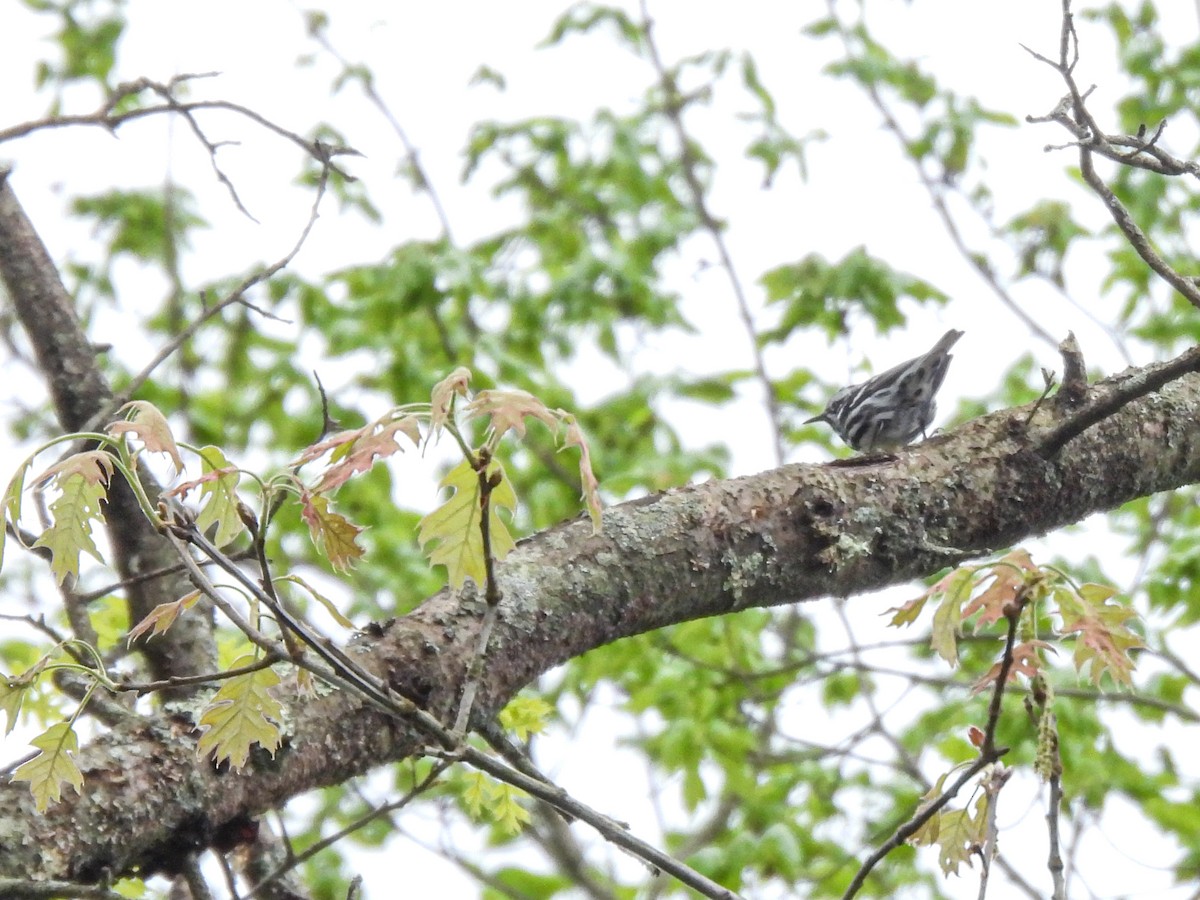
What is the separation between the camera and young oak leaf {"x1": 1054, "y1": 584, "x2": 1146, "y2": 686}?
6.40ft

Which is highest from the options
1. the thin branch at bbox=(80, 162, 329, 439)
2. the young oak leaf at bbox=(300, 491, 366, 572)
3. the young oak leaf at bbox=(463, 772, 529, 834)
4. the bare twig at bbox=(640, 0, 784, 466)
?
the bare twig at bbox=(640, 0, 784, 466)

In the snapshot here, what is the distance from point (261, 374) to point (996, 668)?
7.47m

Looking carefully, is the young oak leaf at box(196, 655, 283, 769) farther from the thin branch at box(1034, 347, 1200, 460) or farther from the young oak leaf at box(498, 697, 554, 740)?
the thin branch at box(1034, 347, 1200, 460)

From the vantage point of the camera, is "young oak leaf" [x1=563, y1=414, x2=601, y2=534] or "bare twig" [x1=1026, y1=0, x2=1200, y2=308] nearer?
"young oak leaf" [x1=563, y1=414, x2=601, y2=534]

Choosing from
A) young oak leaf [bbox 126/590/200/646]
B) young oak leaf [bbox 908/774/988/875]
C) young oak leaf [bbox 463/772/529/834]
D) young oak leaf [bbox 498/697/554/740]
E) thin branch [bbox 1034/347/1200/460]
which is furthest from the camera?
young oak leaf [bbox 498/697/554/740]

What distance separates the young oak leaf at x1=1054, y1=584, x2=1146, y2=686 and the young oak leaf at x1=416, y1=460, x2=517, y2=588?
87 centimetres

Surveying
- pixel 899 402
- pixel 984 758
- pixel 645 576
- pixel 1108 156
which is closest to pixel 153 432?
pixel 645 576

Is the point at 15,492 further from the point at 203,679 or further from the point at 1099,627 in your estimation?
the point at 1099,627

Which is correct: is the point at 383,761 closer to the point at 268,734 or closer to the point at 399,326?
the point at 268,734

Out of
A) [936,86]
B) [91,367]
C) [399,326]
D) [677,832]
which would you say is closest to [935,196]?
[936,86]

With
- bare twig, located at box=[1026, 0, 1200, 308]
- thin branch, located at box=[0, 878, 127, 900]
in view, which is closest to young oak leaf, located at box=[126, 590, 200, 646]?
thin branch, located at box=[0, 878, 127, 900]

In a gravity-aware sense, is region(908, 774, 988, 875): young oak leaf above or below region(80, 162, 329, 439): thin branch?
below

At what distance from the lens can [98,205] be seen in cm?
886

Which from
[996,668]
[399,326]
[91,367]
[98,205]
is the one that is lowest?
[996,668]
